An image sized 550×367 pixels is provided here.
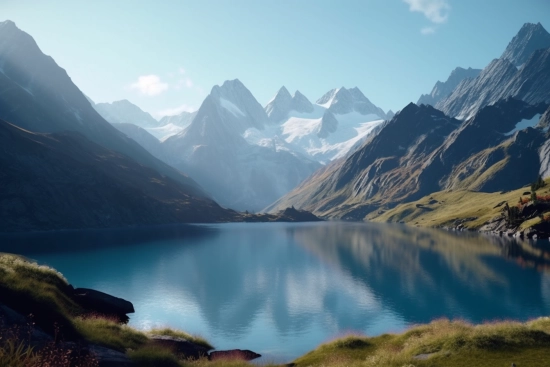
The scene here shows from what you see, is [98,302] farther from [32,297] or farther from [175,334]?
[32,297]

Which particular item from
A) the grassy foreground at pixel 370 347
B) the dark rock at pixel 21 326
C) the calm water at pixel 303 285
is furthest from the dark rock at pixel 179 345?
the dark rock at pixel 21 326

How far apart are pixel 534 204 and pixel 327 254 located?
112474 mm

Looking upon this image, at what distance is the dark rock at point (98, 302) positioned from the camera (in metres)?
41.9

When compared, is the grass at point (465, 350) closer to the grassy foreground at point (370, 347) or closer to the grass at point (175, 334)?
the grassy foreground at point (370, 347)

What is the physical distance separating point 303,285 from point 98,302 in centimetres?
5415

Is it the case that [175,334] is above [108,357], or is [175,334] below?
below

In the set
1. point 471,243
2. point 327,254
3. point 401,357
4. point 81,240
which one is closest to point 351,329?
point 401,357

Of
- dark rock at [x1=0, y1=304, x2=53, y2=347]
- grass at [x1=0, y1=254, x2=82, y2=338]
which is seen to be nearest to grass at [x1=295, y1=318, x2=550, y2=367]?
dark rock at [x1=0, y1=304, x2=53, y2=347]

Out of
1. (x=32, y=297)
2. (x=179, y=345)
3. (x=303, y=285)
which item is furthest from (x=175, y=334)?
(x=303, y=285)

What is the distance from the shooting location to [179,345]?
3759 cm

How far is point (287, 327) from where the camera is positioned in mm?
59688

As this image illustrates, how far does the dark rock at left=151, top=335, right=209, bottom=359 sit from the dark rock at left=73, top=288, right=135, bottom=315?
1019 centimetres

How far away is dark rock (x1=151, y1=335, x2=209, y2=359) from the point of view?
1399 inches

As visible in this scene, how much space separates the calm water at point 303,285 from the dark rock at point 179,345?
420 inches
